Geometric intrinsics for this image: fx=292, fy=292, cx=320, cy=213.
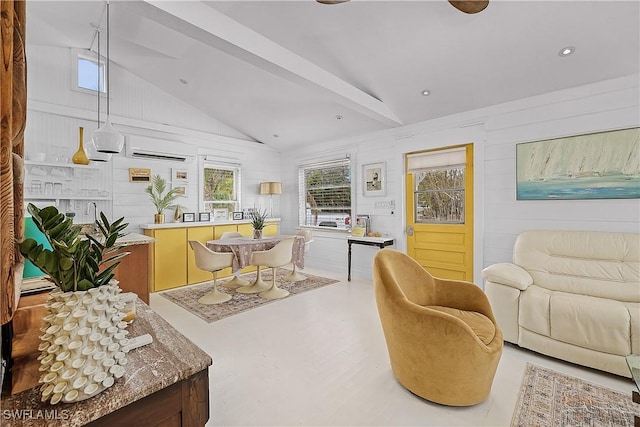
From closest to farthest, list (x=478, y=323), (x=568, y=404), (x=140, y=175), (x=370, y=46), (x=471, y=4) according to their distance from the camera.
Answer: (x=471, y=4)
(x=568, y=404)
(x=478, y=323)
(x=370, y=46)
(x=140, y=175)

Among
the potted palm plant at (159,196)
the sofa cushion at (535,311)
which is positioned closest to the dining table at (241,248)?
the potted palm plant at (159,196)

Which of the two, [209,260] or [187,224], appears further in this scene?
[187,224]

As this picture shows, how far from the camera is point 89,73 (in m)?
4.36

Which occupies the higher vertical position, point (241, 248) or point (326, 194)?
point (326, 194)

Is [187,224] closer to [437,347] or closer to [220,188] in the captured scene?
A: [220,188]

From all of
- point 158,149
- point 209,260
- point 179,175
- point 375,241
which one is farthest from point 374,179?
point 158,149

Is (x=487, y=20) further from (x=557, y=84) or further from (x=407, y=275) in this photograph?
(x=407, y=275)

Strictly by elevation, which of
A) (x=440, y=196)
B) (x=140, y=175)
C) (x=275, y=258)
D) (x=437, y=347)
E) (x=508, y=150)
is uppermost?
(x=508, y=150)

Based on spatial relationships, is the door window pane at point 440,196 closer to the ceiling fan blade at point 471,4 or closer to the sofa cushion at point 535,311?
the sofa cushion at point 535,311

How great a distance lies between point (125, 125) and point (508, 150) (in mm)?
5507

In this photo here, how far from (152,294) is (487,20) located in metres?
5.26

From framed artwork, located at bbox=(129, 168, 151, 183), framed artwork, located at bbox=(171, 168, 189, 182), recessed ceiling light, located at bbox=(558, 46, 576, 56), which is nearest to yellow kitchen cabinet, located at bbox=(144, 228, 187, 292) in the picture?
framed artwork, located at bbox=(129, 168, 151, 183)

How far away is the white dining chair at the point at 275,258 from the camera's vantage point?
156 inches

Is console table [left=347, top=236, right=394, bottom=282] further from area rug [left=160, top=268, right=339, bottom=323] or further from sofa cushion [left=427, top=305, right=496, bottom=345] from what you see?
sofa cushion [left=427, top=305, right=496, bottom=345]
